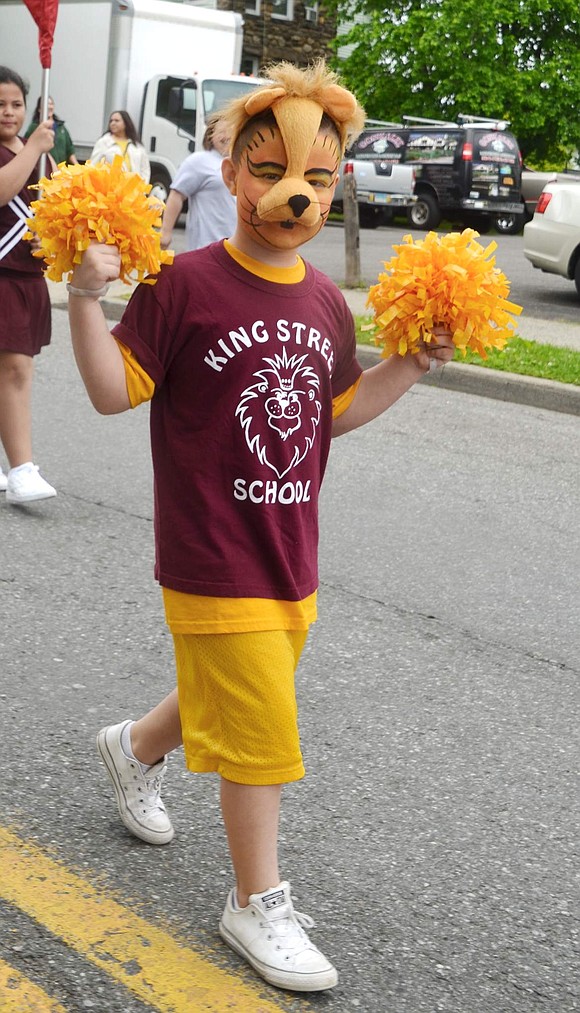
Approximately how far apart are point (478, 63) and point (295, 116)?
32617 mm

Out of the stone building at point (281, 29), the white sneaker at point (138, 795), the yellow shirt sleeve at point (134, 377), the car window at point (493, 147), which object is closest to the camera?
the yellow shirt sleeve at point (134, 377)

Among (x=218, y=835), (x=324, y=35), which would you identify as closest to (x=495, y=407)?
(x=218, y=835)

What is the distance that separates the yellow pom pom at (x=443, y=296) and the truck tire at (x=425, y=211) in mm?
23039

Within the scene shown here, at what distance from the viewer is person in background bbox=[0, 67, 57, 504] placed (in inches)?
207

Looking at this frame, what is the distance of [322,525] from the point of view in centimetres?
555

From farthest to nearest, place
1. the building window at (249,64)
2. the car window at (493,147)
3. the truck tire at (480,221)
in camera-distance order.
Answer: the building window at (249,64) → the truck tire at (480,221) → the car window at (493,147)

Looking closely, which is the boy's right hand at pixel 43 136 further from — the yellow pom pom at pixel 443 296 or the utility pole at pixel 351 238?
the utility pole at pixel 351 238

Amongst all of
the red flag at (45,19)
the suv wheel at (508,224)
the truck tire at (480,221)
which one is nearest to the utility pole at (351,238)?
the red flag at (45,19)

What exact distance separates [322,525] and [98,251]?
3353 millimetres

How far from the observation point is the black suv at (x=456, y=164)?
24.5m

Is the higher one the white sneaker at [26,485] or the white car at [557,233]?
the white car at [557,233]

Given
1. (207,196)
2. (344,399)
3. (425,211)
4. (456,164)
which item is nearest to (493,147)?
(456,164)

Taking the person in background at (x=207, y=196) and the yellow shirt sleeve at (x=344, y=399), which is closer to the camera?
the yellow shirt sleeve at (x=344, y=399)

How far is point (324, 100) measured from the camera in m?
2.43
